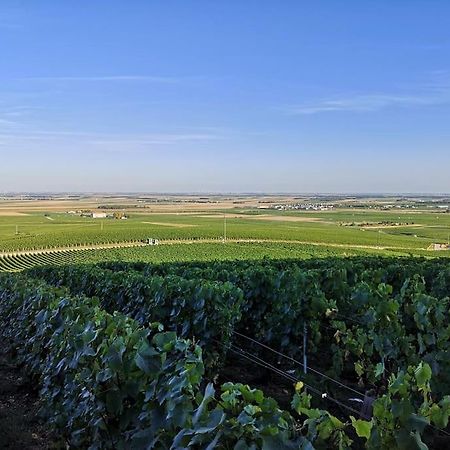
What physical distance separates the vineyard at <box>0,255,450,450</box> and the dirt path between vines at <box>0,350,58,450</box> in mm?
408

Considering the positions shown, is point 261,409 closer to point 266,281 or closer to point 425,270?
point 266,281

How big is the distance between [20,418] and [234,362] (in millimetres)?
4167

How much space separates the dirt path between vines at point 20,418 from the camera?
19.7 ft

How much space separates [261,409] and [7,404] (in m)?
6.23

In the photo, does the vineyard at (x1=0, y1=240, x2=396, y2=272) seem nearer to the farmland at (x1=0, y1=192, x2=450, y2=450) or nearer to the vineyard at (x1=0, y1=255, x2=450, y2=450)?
the farmland at (x1=0, y1=192, x2=450, y2=450)

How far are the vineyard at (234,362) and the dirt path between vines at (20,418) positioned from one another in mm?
408

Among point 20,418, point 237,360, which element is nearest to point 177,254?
point 237,360

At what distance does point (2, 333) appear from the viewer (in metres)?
10.5

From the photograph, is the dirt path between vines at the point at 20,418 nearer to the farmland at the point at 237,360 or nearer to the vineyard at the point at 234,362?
the farmland at the point at 237,360

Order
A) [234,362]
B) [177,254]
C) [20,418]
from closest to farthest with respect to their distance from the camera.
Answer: [20,418] → [234,362] → [177,254]

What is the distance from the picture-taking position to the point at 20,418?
6809mm

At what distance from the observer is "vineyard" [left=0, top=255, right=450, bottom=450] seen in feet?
9.09

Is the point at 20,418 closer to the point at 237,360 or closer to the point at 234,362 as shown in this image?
the point at 234,362

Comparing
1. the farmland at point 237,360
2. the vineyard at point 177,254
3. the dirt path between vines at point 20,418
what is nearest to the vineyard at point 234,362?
the farmland at point 237,360
